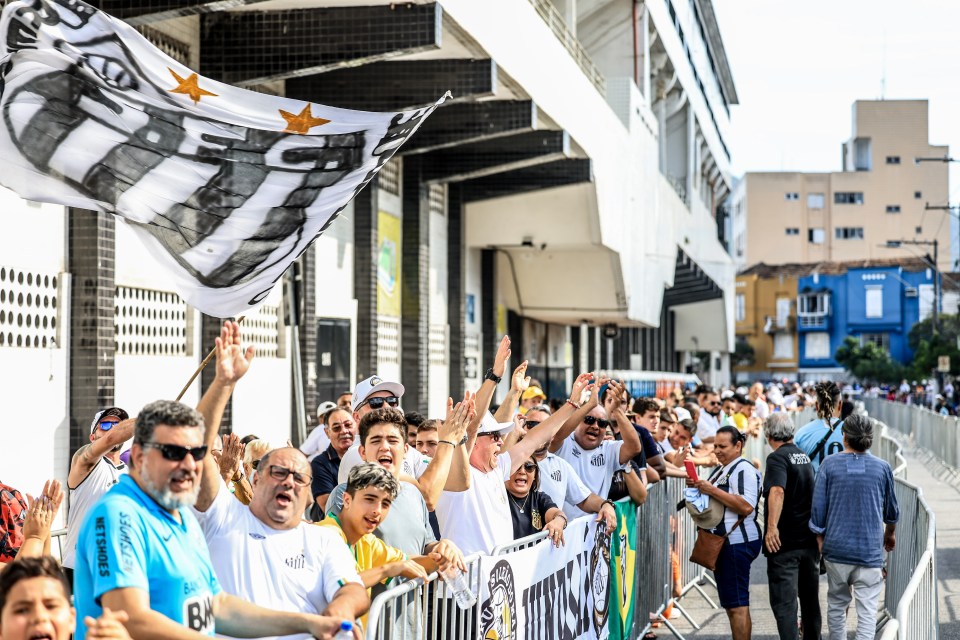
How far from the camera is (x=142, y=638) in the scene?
4059 mm

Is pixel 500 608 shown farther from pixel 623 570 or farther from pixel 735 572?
pixel 735 572

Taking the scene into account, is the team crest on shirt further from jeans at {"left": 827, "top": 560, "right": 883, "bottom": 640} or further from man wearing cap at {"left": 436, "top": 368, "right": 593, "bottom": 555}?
jeans at {"left": 827, "top": 560, "right": 883, "bottom": 640}

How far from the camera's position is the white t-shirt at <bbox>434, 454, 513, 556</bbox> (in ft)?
23.5

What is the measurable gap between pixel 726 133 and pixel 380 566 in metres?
60.6

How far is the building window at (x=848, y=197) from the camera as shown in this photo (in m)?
122

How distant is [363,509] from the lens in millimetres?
5723

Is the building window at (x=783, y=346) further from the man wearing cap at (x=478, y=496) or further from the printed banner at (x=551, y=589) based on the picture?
the man wearing cap at (x=478, y=496)

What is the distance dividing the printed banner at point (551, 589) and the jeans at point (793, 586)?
5.07 feet

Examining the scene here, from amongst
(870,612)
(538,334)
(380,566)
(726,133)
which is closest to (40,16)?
(380,566)

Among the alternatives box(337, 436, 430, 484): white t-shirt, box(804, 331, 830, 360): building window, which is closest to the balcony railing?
box(337, 436, 430, 484): white t-shirt

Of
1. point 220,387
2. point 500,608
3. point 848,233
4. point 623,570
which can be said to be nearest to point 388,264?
point 623,570

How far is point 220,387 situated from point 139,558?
0.89 meters

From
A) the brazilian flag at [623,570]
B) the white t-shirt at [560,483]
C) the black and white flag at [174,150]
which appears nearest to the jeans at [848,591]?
the brazilian flag at [623,570]

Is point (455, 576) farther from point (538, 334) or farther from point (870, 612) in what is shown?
point (538, 334)
